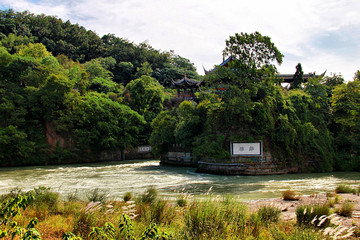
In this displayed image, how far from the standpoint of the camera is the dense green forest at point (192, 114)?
71.0ft

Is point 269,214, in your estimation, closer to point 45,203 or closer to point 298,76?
point 45,203

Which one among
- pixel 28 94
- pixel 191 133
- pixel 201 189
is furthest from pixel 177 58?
pixel 201 189

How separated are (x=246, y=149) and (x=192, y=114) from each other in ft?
19.5

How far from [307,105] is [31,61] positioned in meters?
29.6

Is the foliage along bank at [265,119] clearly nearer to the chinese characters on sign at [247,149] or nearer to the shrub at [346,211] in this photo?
the chinese characters on sign at [247,149]

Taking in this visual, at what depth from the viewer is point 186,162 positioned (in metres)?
26.8

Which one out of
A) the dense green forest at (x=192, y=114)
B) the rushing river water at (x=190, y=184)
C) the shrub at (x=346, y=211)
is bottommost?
the rushing river water at (x=190, y=184)

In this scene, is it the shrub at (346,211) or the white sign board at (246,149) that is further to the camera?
the white sign board at (246,149)

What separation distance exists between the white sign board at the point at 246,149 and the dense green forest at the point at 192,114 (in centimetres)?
51

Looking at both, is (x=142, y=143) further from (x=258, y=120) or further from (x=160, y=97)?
(x=258, y=120)

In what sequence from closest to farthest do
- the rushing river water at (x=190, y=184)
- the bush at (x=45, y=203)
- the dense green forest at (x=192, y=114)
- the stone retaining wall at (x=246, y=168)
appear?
1. the bush at (x=45, y=203)
2. the rushing river water at (x=190, y=184)
3. the stone retaining wall at (x=246, y=168)
4. the dense green forest at (x=192, y=114)

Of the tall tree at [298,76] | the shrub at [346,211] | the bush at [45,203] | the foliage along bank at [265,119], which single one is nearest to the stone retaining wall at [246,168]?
the foliage along bank at [265,119]

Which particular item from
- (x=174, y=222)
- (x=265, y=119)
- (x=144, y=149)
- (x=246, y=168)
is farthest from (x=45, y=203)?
(x=144, y=149)

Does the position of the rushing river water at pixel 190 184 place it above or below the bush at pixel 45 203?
below
